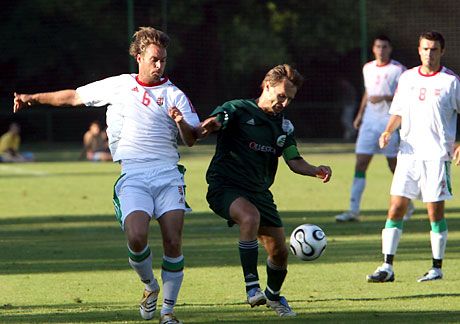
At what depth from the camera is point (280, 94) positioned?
818cm

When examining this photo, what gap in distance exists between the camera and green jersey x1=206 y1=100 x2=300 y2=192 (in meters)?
8.36

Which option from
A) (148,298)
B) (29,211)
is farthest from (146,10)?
(148,298)

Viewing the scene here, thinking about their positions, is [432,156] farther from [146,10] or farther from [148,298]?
[146,10]

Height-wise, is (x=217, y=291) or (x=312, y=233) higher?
(x=312, y=233)

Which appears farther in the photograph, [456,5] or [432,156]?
[456,5]

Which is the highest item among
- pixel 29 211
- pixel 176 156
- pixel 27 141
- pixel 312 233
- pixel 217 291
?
pixel 176 156

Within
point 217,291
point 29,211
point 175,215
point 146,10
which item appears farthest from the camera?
point 146,10

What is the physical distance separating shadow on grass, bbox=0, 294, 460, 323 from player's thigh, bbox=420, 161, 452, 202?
1.90m

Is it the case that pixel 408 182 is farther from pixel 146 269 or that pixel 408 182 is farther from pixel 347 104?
pixel 347 104

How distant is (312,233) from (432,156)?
204cm

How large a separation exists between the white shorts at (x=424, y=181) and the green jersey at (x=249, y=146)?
1909mm

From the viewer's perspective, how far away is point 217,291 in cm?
936

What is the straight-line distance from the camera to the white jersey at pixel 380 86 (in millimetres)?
14922

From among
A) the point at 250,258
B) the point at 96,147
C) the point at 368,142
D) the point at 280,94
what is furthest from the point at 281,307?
the point at 96,147
